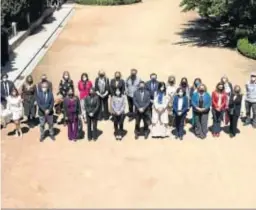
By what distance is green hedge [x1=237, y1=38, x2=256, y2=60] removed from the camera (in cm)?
2243

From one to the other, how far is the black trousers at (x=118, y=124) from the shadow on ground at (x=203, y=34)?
11351 millimetres

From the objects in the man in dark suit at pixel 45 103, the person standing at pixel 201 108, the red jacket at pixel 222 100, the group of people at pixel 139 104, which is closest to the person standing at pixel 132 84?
the group of people at pixel 139 104

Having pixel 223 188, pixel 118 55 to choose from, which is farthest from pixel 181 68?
pixel 223 188

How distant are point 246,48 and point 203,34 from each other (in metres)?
4.61

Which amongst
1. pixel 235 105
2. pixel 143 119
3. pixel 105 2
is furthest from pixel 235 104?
pixel 105 2

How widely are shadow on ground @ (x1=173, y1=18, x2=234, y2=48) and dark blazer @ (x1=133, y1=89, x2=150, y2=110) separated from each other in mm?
11408

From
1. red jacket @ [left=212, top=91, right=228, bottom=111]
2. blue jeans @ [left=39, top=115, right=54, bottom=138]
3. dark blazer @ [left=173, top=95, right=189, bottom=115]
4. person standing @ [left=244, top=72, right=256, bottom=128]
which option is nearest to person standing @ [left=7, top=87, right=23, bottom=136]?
blue jeans @ [left=39, top=115, right=54, bottom=138]

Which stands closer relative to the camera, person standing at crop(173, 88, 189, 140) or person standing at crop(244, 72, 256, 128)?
person standing at crop(173, 88, 189, 140)

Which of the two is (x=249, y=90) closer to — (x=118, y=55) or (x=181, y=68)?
(x=181, y=68)

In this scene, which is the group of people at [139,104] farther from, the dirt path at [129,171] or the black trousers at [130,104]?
the dirt path at [129,171]

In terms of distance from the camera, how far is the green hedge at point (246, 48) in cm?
2243

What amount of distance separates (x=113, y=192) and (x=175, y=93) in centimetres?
358

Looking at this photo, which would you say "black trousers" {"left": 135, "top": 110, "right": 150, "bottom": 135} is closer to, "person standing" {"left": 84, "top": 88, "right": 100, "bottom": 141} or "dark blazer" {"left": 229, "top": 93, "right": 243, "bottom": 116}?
"person standing" {"left": 84, "top": 88, "right": 100, "bottom": 141}

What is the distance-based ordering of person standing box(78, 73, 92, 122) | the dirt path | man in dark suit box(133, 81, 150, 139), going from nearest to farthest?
the dirt path
man in dark suit box(133, 81, 150, 139)
person standing box(78, 73, 92, 122)
